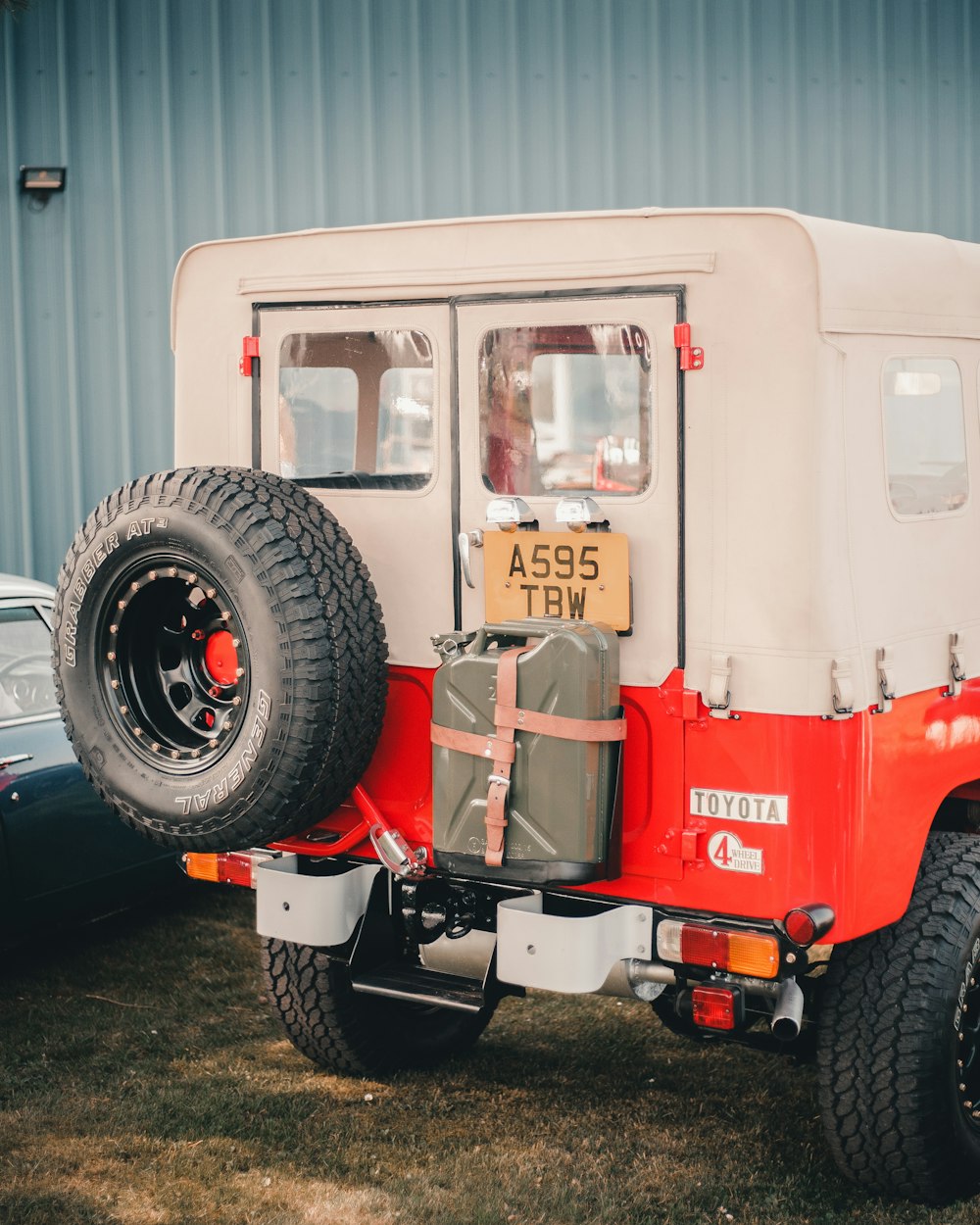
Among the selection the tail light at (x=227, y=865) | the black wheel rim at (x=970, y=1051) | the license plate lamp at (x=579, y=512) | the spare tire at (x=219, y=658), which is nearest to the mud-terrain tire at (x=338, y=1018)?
the tail light at (x=227, y=865)

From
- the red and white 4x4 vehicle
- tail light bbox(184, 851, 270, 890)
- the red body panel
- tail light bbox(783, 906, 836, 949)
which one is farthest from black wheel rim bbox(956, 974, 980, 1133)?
tail light bbox(184, 851, 270, 890)

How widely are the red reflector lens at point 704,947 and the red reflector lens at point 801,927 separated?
17 centimetres

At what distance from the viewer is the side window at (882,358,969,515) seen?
3.86 metres

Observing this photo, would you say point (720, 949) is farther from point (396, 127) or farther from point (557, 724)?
point (396, 127)

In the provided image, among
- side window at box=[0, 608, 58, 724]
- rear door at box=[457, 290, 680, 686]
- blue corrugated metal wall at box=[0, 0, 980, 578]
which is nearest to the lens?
rear door at box=[457, 290, 680, 686]

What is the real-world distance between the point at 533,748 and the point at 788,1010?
91 centimetres

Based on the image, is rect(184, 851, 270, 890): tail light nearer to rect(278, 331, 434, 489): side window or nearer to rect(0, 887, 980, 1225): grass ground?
rect(0, 887, 980, 1225): grass ground

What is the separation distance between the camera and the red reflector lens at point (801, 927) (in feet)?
11.5

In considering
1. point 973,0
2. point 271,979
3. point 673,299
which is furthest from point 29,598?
point 973,0

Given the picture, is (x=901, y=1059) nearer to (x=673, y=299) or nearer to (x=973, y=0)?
(x=673, y=299)

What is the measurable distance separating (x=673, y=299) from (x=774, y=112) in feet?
14.7

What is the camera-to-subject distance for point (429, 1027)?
16.1ft

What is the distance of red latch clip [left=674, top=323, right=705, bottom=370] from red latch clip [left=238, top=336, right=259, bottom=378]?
131 centimetres

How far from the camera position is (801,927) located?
3.52 meters
